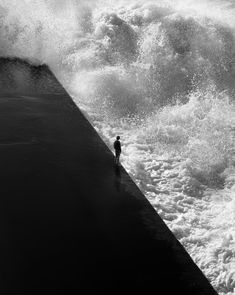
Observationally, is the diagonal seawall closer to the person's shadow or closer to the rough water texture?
the person's shadow

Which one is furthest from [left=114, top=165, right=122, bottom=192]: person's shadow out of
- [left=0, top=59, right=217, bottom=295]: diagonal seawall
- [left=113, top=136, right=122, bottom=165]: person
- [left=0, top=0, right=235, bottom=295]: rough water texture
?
[left=0, top=0, right=235, bottom=295]: rough water texture

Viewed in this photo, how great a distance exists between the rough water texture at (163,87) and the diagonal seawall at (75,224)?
2.35 feet

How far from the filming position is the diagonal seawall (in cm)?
778

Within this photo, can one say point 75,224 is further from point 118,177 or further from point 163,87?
point 163,87

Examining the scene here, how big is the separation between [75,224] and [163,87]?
33.5 ft

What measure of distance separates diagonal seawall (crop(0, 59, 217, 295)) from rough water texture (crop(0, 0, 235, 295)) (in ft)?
2.35

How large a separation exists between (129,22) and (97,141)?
33.9 feet

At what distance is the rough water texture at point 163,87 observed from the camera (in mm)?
10742

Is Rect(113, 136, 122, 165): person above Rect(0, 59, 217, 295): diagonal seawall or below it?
above

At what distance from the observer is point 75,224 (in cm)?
912

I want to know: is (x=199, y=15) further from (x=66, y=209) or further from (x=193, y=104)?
(x=66, y=209)

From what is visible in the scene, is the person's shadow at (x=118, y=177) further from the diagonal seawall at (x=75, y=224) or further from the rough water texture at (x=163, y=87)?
the rough water texture at (x=163, y=87)

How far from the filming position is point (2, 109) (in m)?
14.2

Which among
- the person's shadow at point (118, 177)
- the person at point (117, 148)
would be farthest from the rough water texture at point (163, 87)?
the person at point (117, 148)
